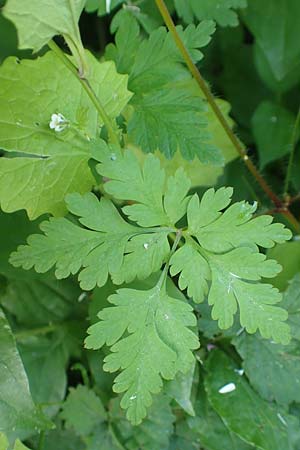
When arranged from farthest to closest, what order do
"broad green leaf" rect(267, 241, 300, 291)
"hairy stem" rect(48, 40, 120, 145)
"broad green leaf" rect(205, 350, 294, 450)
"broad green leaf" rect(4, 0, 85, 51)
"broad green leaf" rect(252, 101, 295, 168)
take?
"broad green leaf" rect(252, 101, 295, 168)
"broad green leaf" rect(267, 241, 300, 291)
"broad green leaf" rect(205, 350, 294, 450)
"hairy stem" rect(48, 40, 120, 145)
"broad green leaf" rect(4, 0, 85, 51)

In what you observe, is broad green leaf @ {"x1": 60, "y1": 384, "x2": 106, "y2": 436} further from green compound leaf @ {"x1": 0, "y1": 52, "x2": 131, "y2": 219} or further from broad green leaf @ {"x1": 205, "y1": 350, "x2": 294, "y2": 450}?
green compound leaf @ {"x1": 0, "y1": 52, "x2": 131, "y2": 219}

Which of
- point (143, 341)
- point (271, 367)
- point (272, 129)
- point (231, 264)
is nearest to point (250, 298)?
point (231, 264)

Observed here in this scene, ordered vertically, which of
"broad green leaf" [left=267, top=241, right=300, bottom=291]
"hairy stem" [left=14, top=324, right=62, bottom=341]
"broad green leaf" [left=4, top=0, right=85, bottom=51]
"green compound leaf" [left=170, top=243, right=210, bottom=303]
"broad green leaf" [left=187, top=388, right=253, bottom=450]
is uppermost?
"broad green leaf" [left=4, top=0, right=85, bottom=51]

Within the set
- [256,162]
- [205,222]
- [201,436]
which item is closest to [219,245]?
[205,222]

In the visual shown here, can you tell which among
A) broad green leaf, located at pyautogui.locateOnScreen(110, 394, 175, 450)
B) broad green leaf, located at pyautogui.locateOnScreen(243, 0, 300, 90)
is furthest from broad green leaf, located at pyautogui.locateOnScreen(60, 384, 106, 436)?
broad green leaf, located at pyautogui.locateOnScreen(243, 0, 300, 90)

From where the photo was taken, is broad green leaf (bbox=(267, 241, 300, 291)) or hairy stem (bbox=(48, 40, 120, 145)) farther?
broad green leaf (bbox=(267, 241, 300, 291))

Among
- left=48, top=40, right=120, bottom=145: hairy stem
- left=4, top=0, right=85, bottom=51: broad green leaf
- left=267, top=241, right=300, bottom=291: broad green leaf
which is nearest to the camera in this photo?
left=4, top=0, right=85, bottom=51: broad green leaf

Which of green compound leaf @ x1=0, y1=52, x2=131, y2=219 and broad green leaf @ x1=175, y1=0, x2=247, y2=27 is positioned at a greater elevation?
green compound leaf @ x1=0, y1=52, x2=131, y2=219

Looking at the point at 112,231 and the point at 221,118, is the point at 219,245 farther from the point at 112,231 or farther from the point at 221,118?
the point at 221,118
